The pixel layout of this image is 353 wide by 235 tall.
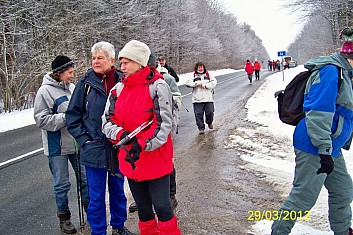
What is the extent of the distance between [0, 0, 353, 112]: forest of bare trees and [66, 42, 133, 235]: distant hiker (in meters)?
13.0

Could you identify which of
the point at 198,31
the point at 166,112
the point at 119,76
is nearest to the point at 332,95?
the point at 166,112

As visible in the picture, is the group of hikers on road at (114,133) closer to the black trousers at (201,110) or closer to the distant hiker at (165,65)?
the distant hiker at (165,65)

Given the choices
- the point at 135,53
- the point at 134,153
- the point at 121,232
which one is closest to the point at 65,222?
the point at 121,232

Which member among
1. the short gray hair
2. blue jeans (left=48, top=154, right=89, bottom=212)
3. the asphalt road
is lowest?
the asphalt road

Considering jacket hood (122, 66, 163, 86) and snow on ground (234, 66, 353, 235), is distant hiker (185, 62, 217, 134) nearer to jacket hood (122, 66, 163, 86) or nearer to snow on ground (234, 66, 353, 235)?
snow on ground (234, 66, 353, 235)

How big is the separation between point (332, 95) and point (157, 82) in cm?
147

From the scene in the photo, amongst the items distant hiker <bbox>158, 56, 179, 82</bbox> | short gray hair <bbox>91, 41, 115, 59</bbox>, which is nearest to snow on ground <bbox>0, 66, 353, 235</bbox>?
distant hiker <bbox>158, 56, 179, 82</bbox>

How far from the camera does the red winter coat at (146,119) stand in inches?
115

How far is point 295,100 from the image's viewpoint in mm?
3119

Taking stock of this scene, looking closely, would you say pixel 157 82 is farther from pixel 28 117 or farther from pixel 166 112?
pixel 28 117

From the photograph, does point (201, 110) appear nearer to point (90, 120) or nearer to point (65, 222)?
point (65, 222)

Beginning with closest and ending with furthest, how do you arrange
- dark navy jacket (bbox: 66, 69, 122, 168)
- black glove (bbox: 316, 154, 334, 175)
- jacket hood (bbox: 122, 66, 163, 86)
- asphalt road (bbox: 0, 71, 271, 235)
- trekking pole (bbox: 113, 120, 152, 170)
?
black glove (bbox: 316, 154, 334, 175) → trekking pole (bbox: 113, 120, 152, 170) → jacket hood (bbox: 122, 66, 163, 86) → dark navy jacket (bbox: 66, 69, 122, 168) → asphalt road (bbox: 0, 71, 271, 235)

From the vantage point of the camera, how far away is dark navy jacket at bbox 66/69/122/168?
3449 millimetres

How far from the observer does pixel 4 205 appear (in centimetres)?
498
